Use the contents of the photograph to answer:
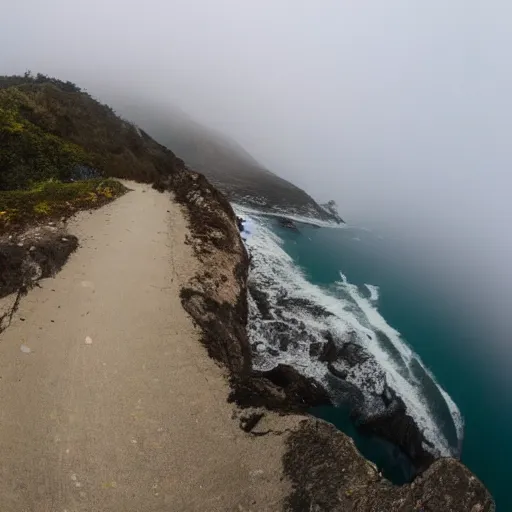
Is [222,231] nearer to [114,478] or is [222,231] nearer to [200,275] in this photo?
[200,275]

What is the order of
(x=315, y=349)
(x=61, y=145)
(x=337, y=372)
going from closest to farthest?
(x=337, y=372), (x=315, y=349), (x=61, y=145)

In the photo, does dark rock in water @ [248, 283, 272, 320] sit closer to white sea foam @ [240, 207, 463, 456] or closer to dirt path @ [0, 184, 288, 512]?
white sea foam @ [240, 207, 463, 456]

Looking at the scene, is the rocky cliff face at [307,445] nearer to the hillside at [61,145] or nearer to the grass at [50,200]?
the grass at [50,200]

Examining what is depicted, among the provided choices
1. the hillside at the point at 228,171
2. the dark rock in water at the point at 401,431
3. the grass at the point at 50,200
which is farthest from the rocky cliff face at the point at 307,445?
the hillside at the point at 228,171

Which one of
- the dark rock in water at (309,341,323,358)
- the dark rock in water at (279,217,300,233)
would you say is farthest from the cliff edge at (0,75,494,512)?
the dark rock in water at (279,217,300,233)

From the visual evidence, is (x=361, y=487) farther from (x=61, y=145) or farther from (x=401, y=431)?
(x=61, y=145)

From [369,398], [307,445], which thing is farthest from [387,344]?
[307,445]

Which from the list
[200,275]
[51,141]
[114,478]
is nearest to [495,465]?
[200,275]
